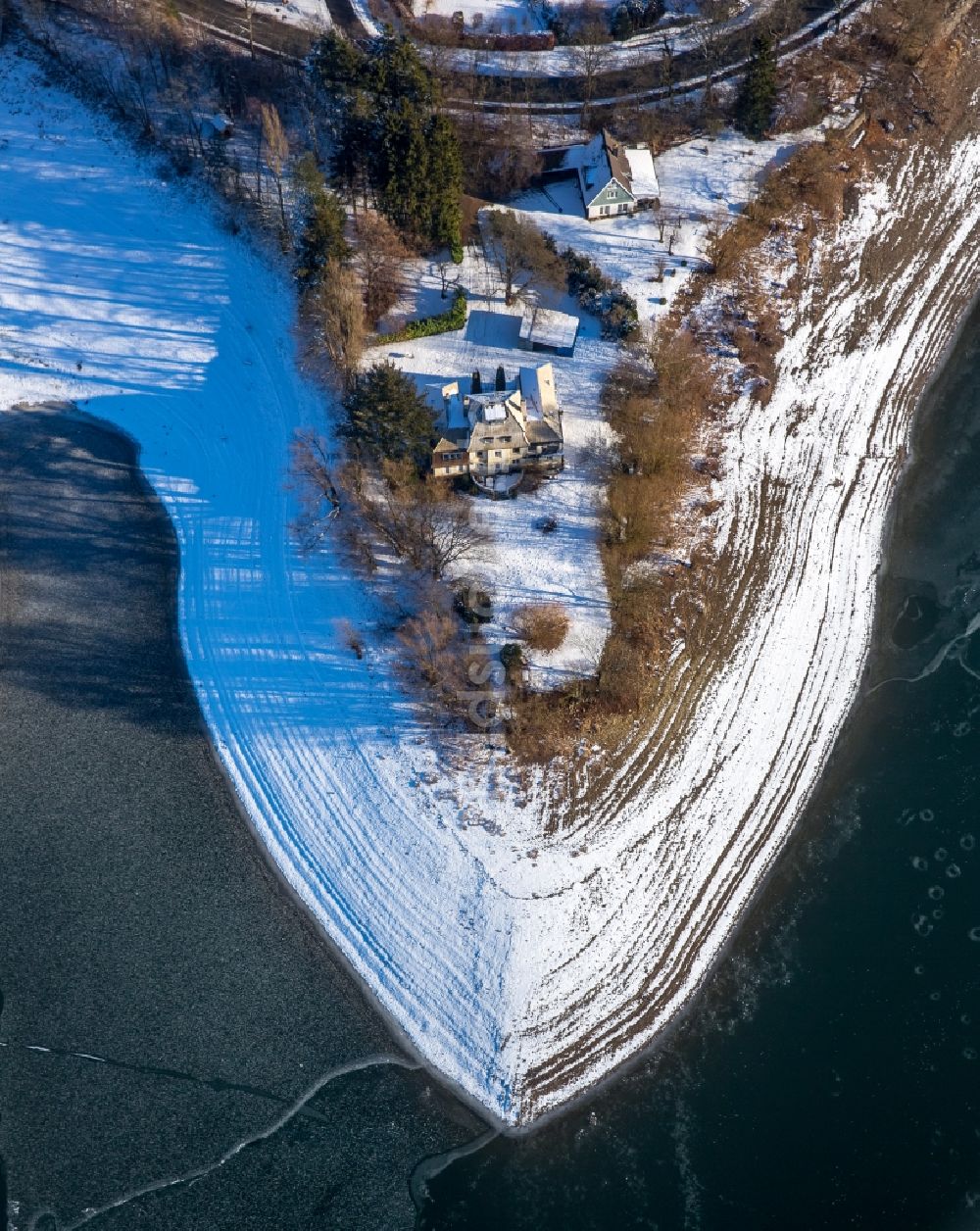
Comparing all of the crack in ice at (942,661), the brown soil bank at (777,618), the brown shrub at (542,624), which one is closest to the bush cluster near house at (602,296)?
the brown soil bank at (777,618)

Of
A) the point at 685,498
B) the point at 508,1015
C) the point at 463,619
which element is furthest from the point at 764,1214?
the point at 685,498

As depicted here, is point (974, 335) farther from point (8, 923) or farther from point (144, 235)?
point (8, 923)

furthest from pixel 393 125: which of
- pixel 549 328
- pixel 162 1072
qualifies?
pixel 162 1072

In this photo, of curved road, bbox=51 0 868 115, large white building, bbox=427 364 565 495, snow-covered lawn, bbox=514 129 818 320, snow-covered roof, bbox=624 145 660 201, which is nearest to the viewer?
large white building, bbox=427 364 565 495

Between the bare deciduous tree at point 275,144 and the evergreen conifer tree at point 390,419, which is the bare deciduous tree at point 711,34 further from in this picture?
the evergreen conifer tree at point 390,419

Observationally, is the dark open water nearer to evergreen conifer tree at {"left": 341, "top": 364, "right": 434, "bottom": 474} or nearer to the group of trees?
evergreen conifer tree at {"left": 341, "top": 364, "right": 434, "bottom": 474}

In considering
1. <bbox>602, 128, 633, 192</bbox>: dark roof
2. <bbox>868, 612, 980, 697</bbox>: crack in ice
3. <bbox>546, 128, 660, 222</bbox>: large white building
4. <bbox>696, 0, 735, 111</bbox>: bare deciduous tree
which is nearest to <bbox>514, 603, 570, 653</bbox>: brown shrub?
<bbox>868, 612, 980, 697</bbox>: crack in ice

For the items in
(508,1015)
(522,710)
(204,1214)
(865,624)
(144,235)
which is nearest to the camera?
(204,1214)
